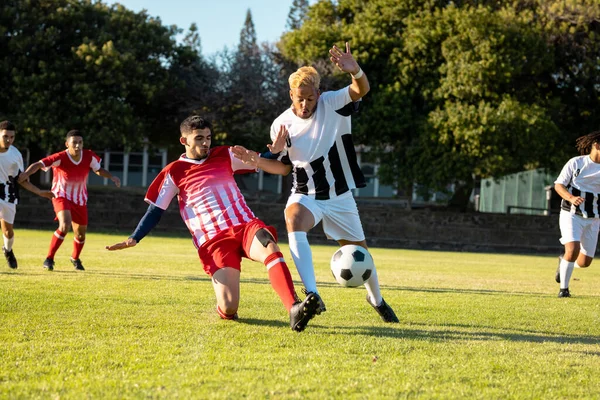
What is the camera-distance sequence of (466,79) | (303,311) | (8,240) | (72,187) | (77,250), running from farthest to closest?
(466,79), (72,187), (77,250), (8,240), (303,311)

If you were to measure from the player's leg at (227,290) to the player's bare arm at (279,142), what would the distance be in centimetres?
116

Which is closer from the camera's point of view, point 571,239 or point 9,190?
point 571,239

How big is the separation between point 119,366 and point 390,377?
1.68 metres

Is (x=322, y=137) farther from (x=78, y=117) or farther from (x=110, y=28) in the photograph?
(x=110, y=28)

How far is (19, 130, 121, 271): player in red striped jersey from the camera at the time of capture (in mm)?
12711

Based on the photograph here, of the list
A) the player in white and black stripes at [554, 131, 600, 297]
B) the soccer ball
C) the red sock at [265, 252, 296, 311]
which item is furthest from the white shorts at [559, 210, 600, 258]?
the red sock at [265, 252, 296, 311]

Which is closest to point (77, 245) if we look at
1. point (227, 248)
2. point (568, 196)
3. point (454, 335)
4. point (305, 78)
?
point (227, 248)

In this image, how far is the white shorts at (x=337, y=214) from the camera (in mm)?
7020

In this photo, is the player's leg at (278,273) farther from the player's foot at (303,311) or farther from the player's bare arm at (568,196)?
the player's bare arm at (568,196)

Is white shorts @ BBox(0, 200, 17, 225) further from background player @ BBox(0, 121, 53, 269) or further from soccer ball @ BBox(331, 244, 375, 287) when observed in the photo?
soccer ball @ BBox(331, 244, 375, 287)

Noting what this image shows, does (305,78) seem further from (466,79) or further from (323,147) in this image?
(466,79)

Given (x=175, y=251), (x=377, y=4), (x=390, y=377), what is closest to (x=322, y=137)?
(x=390, y=377)

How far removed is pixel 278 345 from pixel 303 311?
1.31ft

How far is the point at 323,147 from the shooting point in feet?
23.1
